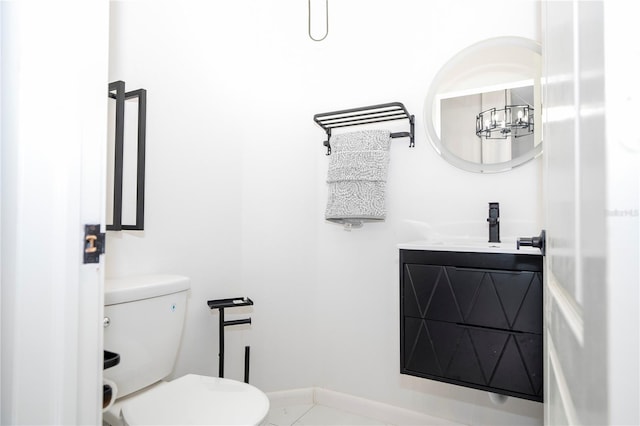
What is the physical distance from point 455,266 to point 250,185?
107cm

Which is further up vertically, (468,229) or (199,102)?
(199,102)

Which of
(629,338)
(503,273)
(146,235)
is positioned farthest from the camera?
(146,235)

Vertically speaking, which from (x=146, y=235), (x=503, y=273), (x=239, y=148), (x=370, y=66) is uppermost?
(x=370, y=66)

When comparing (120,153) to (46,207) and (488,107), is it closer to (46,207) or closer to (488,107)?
(46,207)

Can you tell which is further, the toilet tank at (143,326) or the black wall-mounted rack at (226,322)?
the black wall-mounted rack at (226,322)

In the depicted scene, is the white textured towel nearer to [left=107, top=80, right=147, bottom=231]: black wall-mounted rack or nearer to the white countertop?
the white countertop

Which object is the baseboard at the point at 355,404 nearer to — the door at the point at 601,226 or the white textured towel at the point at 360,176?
the white textured towel at the point at 360,176

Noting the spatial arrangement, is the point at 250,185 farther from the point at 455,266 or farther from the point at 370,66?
the point at 455,266

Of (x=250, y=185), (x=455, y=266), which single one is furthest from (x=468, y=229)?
(x=250, y=185)

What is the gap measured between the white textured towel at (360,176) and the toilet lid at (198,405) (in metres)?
0.83

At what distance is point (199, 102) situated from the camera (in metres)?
1.76

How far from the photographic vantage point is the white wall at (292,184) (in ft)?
5.21

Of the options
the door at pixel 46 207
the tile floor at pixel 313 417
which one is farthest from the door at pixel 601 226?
the tile floor at pixel 313 417

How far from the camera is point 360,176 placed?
169 cm
